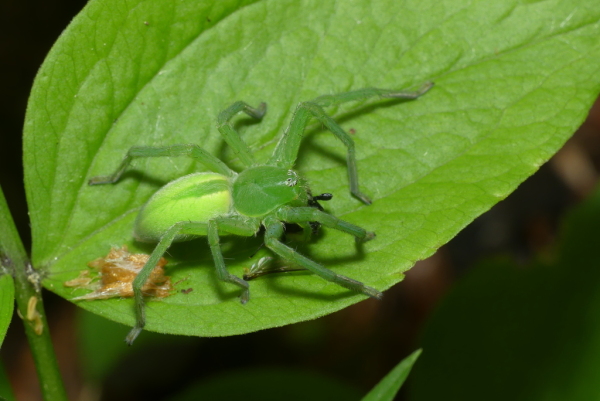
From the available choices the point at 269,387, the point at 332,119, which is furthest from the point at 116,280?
the point at 269,387

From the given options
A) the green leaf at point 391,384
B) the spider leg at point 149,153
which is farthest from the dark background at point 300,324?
the green leaf at point 391,384

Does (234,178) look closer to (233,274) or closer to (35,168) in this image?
(233,274)

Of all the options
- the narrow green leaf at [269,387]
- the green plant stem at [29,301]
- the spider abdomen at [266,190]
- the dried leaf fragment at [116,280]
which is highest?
the spider abdomen at [266,190]

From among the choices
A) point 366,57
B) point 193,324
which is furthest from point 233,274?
point 366,57

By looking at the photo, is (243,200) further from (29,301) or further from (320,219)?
(29,301)

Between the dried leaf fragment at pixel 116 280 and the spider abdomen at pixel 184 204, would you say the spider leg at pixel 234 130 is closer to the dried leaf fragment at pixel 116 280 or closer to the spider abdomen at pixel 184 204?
the spider abdomen at pixel 184 204

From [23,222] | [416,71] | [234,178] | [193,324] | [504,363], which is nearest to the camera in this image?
[193,324]
